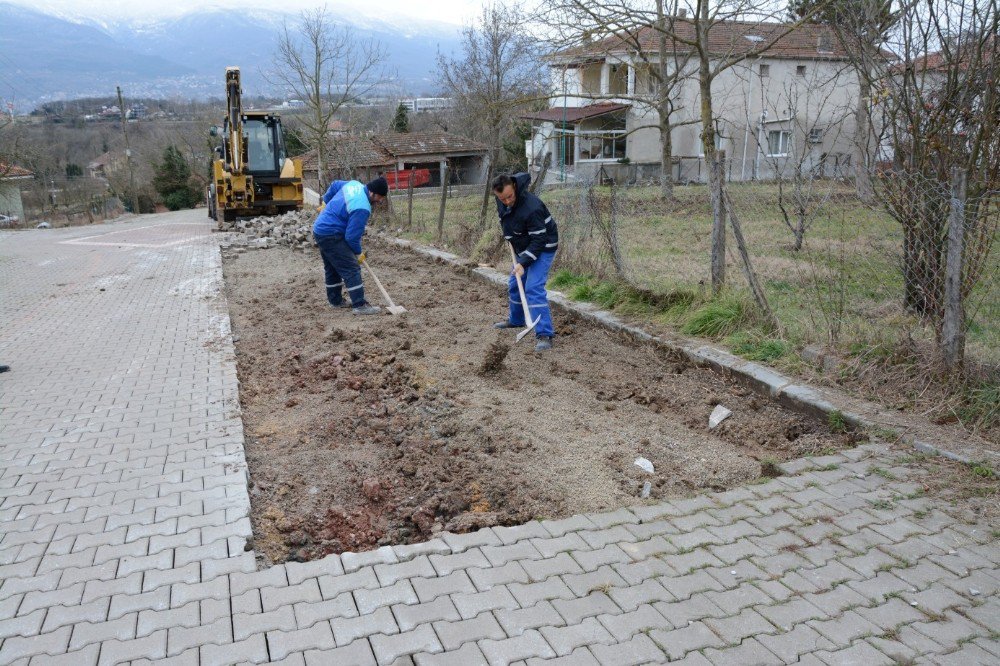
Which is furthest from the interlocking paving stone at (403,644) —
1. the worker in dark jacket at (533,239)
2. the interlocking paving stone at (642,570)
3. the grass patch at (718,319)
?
the grass patch at (718,319)

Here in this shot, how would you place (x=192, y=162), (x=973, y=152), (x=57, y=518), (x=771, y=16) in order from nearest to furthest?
(x=57, y=518) → (x=973, y=152) → (x=771, y=16) → (x=192, y=162)

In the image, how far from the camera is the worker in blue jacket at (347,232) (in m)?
7.96

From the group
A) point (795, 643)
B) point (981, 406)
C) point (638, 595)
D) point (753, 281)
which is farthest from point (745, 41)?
point (795, 643)

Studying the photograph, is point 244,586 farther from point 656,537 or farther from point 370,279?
point 370,279

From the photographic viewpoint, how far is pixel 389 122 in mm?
39812

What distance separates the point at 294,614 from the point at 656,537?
168 centimetres

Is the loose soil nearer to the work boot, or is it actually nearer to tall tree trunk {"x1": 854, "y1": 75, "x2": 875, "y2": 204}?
the work boot

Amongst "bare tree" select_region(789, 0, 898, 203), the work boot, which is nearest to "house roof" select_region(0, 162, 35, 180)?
the work boot

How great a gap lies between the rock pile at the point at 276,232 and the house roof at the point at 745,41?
6312mm

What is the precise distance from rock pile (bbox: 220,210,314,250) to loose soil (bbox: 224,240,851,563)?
22.2 feet

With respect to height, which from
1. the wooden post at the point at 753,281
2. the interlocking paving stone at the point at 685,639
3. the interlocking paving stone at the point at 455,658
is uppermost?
the wooden post at the point at 753,281

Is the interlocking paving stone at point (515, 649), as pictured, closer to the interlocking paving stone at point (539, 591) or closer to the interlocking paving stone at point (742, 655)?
the interlocking paving stone at point (539, 591)

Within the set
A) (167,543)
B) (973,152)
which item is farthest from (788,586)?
(973,152)

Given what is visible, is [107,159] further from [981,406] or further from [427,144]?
[981,406]
